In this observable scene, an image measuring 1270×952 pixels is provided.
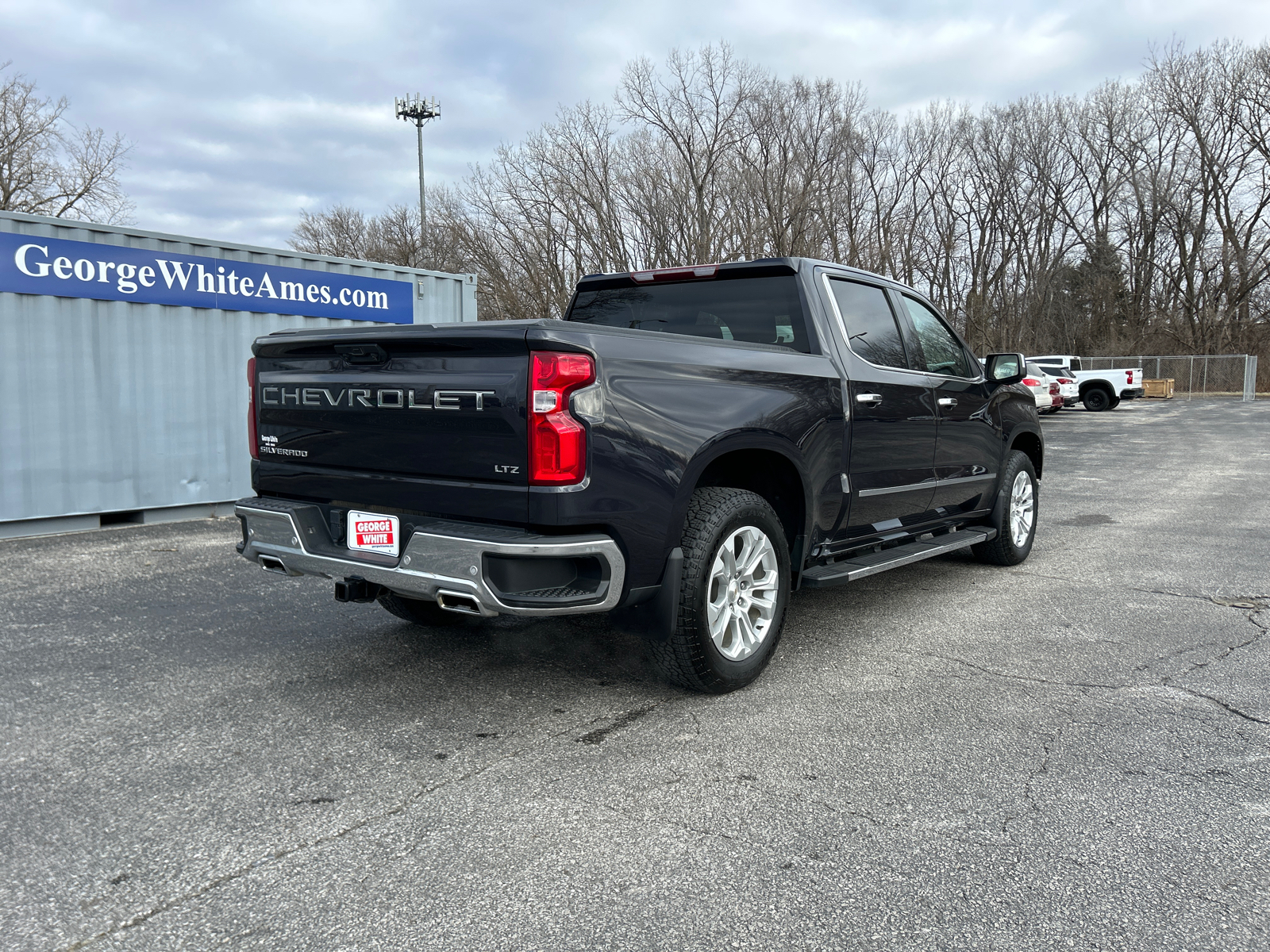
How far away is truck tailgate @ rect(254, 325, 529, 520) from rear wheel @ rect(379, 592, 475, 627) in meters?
0.98

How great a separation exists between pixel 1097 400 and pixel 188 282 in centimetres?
3217

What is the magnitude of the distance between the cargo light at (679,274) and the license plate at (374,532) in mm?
2032

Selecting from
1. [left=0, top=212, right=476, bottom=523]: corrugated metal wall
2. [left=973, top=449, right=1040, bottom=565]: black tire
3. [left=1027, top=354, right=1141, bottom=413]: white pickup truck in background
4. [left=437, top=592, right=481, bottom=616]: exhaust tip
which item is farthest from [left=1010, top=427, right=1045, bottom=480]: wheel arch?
[left=1027, top=354, right=1141, bottom=413]: white pickup truck in background

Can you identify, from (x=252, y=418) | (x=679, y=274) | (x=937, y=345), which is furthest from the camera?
(x=937, y=345)

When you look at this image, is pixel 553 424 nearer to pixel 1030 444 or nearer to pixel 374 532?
pixel 374 532

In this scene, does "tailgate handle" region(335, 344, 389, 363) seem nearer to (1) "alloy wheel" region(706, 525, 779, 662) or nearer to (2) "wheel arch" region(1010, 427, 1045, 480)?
(1) "alloy wheel" region(706, 525, 779, 662)

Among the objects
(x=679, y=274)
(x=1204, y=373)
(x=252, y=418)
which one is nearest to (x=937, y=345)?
(x=679, y=274)

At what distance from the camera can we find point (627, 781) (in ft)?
10.3

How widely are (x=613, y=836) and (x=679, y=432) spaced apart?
150cm

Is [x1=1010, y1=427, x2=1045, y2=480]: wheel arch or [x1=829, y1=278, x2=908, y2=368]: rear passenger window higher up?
[x1=829, y1=278, x2=908, y2=368]: rear passenger window

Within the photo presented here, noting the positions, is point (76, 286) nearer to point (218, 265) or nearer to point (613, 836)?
point (218, 265)

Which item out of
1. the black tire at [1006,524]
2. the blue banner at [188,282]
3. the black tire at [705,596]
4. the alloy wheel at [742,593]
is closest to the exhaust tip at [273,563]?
the black tire at [705,596]

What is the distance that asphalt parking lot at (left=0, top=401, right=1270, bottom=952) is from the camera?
2.35m

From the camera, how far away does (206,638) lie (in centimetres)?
486
